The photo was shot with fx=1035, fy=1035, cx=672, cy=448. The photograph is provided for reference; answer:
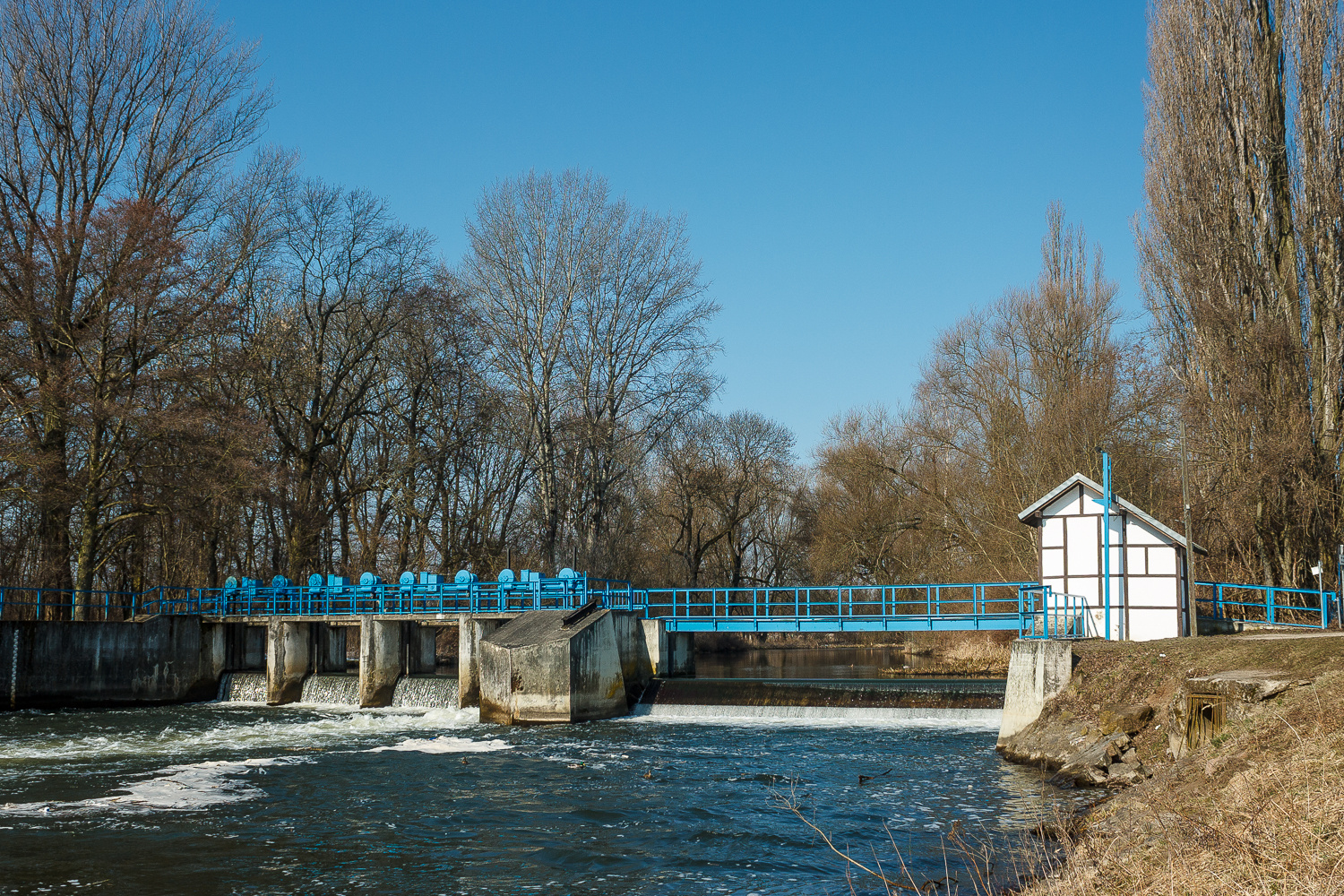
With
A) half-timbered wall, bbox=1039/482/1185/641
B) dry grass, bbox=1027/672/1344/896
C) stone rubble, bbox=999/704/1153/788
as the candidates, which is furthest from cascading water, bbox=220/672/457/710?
dry grass, bbox=1027/672/1344/896

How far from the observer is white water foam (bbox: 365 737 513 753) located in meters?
20.5

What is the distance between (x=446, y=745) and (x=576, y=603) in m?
8.89

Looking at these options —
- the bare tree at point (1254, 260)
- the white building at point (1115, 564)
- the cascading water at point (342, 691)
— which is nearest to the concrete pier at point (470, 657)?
the cascading water at point (342, 691)

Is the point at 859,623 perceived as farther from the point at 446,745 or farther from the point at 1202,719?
the point at 1202,719

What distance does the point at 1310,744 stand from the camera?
9359mm

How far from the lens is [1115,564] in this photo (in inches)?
938

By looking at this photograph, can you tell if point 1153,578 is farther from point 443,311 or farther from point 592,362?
point 443,311

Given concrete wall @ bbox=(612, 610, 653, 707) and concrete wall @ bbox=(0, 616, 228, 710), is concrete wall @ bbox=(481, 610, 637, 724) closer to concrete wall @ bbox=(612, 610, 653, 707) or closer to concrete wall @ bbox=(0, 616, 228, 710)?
concrete wall @ bbox=(612, 610, 653, 707)

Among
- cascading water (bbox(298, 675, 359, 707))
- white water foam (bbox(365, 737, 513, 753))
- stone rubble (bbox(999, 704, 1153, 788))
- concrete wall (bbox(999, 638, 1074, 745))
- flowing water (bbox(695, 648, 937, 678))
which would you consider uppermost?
concrete wall (bbox(999, 638, 1074, 745))

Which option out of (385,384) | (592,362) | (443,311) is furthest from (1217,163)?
(385,384)

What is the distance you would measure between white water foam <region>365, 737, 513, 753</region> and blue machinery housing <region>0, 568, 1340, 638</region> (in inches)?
257

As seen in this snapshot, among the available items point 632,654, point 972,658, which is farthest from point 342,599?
point 972,658

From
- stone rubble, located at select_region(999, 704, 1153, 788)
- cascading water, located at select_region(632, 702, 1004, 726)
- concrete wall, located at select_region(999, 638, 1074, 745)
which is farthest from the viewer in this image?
cascading water, located at select_region(632, 702, 1004, 726)

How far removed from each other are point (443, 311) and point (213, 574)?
1267cm
